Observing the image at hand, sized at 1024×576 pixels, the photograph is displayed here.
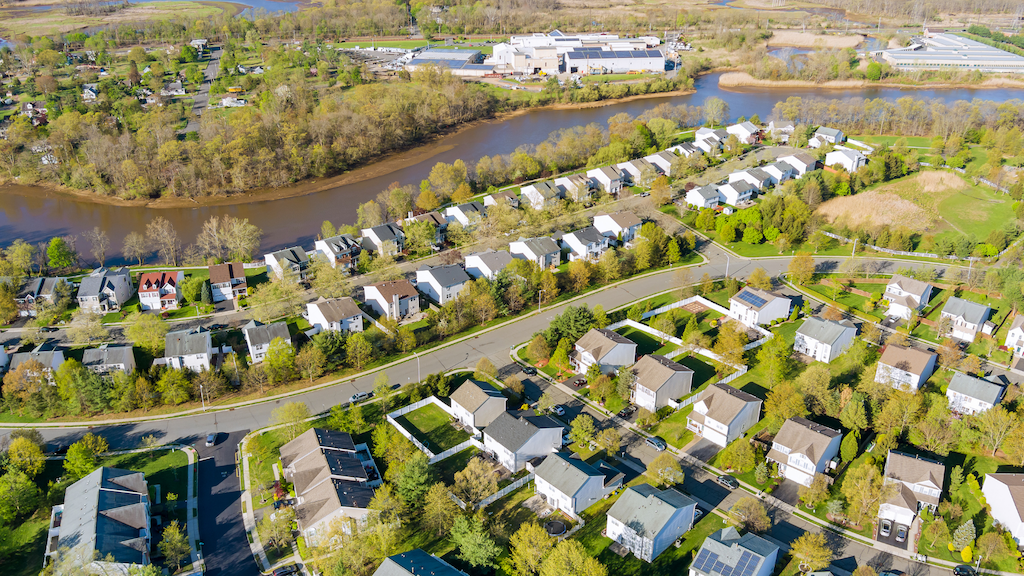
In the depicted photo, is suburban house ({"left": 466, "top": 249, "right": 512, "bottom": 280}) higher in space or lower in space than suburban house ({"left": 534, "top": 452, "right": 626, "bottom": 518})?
higher

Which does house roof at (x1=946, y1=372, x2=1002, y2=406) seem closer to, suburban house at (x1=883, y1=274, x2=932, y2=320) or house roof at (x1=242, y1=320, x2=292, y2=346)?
suburban house at (x1=883, y1=274, x2=932, y2=320)

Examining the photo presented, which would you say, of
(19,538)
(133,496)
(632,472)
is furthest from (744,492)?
(19,538)

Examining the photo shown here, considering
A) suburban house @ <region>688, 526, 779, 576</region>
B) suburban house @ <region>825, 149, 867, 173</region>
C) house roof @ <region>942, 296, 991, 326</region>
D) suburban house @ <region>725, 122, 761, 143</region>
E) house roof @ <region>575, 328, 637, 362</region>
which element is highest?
suburban house @ <region>725, 122, 761, 143</region>

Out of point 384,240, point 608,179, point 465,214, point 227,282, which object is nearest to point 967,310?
point 608,179

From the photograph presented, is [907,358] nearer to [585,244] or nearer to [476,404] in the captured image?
[585,244]

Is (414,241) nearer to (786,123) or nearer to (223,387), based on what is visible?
(223,387)

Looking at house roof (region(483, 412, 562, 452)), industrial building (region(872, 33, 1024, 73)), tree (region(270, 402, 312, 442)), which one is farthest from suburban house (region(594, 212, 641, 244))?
industrial building (region(872, 33, 1024, 73))
